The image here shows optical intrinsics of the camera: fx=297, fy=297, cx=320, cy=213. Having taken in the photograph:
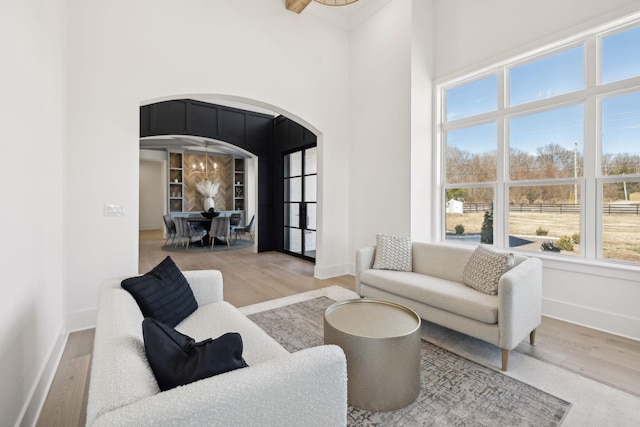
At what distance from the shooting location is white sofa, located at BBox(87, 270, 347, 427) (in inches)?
29.5

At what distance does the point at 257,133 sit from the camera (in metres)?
6.91

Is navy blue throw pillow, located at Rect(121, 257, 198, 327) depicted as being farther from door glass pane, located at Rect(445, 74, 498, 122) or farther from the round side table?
door glass pane, located at Rect(445, 74, 498, 122)

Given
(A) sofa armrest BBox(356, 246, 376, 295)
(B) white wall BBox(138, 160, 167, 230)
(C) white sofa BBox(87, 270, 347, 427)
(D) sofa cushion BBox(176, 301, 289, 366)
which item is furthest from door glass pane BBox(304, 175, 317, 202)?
(B) white wall BBox(138, 160, 167, 230)

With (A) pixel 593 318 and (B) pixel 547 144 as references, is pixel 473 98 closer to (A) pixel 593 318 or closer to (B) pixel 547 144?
(B) pixel 547 144

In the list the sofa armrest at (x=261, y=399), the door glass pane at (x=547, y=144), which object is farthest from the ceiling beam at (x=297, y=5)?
the sofa armrest at (x=261, y=399)

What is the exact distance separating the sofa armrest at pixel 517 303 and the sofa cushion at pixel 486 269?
6.3 inches

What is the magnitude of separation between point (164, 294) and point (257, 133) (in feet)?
18.6

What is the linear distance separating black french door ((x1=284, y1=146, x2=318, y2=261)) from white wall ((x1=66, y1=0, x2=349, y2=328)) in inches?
63.3

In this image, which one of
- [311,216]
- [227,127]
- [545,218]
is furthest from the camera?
[227,127]

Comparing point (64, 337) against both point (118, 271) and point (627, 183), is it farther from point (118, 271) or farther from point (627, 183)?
point (627, 183)

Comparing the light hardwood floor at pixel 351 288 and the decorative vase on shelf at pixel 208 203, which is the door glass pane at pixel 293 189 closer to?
the light hardwood floor at pixel 351 288

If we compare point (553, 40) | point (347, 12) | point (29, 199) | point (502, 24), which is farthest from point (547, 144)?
point (29, 199)

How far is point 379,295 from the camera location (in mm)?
3111

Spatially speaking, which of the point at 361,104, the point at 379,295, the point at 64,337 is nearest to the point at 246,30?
Answer: the point at 361,104
